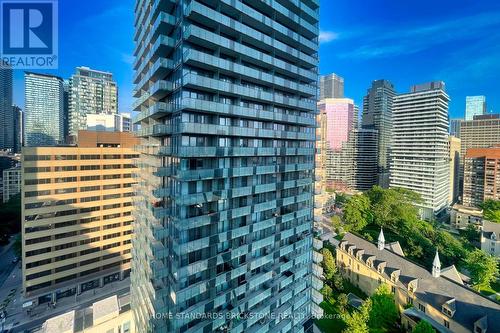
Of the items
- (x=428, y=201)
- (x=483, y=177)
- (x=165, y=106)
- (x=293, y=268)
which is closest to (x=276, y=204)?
(x=293, y=268)

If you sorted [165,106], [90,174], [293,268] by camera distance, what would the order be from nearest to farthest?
[165,106]
[293,268]
[90,174]

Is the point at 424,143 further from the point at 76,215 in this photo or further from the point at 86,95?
the point at 86,95

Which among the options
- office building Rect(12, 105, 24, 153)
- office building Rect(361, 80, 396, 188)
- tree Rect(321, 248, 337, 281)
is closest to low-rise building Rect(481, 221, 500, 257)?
tree Rect(321, 248, 337, 281)

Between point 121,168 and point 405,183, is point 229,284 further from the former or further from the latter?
point 405,183

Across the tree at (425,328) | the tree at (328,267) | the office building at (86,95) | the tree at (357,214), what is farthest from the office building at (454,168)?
the office building at (86,95)

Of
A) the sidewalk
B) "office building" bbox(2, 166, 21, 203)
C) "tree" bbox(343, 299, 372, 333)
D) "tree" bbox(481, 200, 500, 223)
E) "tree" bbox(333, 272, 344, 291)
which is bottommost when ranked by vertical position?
the sidewalk

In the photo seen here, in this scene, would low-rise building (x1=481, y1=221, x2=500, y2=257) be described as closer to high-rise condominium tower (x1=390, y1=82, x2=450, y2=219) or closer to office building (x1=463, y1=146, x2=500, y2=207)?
high-rise condominium tower (x1=390, y1=82, x2=450, y2=219)
